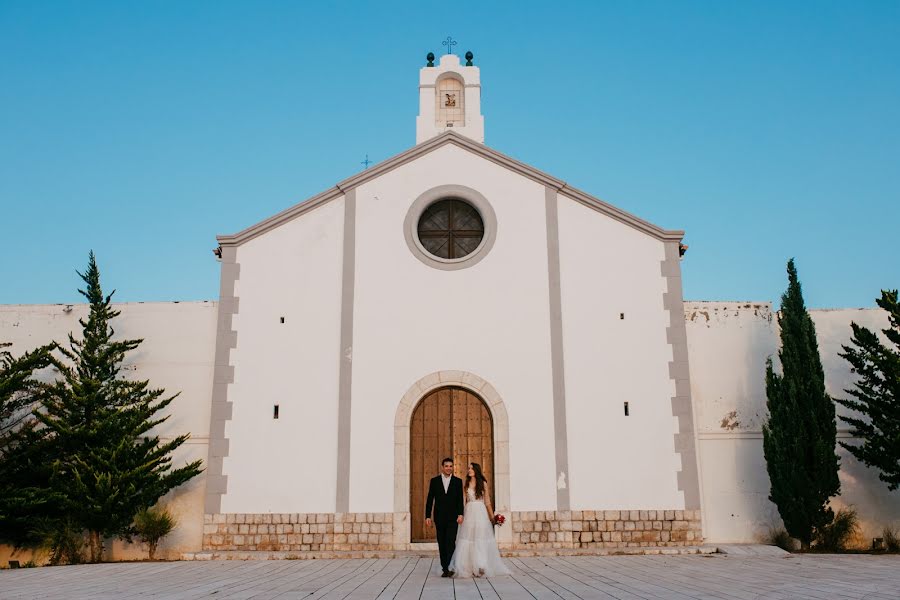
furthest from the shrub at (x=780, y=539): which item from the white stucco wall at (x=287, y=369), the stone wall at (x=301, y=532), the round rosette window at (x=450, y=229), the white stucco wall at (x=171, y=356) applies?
the white stucco wall at (x=171, y=356)

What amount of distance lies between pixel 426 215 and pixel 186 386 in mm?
5722

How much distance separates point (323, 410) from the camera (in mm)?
13656

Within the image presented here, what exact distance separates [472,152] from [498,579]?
8.40 metres

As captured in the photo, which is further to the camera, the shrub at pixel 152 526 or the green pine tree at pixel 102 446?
the shrub at pixel 152 526

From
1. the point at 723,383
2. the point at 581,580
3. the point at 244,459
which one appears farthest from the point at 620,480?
the point at 244,459

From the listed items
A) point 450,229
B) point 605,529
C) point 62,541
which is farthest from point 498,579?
point 62,541

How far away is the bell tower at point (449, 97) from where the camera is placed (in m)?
18.5

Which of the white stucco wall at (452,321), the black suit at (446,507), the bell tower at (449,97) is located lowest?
the black suit at (446,507)

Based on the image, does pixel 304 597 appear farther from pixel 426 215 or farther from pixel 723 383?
pixel 723 383

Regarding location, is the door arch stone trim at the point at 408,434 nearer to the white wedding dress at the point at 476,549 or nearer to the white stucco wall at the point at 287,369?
the white stucco wall at the point at 287,369

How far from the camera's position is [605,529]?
13.1 m

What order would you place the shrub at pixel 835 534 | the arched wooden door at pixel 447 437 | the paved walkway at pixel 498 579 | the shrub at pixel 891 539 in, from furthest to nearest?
the shrub at pixel 891 539, the arched wooden door at pixel 447 437, the shrub at pixel 835 534, the paved walkway at pixel 498 579

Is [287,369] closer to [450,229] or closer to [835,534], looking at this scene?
[450,229]

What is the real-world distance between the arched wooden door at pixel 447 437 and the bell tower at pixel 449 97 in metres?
7.51
